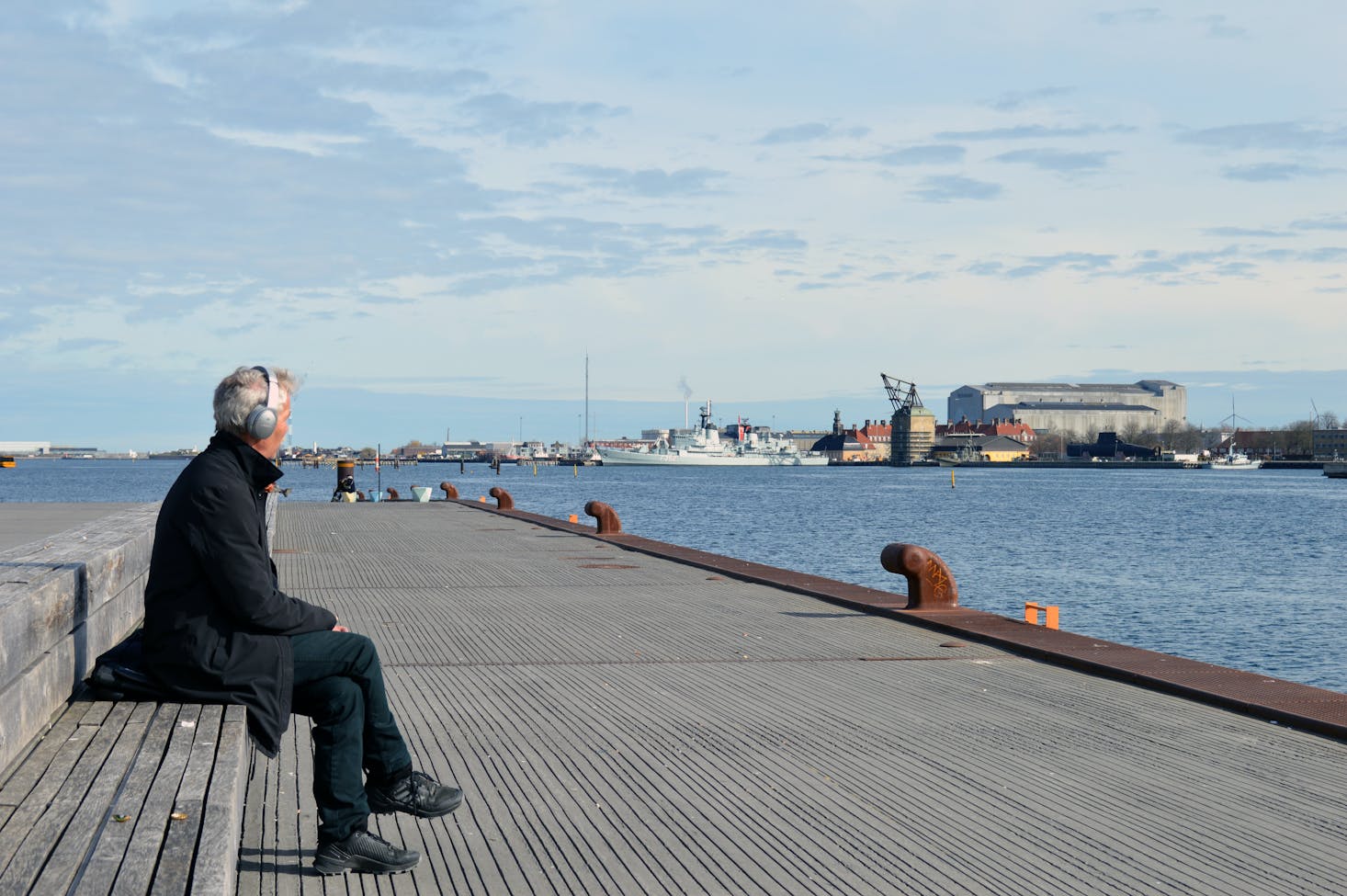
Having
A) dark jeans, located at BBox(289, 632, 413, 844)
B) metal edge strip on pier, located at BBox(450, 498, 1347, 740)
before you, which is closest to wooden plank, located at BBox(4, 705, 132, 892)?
dark jeans, located at BBox(289, 632, 413, 844)

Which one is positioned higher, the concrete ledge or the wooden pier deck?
the concrete ledge

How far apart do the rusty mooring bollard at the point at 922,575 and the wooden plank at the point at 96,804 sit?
9.43 meters

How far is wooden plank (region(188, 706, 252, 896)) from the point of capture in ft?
11.9

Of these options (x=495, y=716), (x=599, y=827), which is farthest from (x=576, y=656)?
(x=599, y=827)

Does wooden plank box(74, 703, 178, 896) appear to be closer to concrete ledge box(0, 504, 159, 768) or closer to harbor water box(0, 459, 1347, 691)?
concrete ledge box(0, 504, 159, 768)

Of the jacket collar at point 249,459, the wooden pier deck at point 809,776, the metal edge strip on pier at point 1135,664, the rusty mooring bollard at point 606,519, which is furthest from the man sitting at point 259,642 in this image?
the rusty mooring bollard at point 606,519

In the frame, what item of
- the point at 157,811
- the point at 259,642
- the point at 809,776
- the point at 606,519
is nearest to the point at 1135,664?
the point at 809,776

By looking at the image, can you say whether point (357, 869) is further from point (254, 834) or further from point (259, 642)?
point (259, 642)

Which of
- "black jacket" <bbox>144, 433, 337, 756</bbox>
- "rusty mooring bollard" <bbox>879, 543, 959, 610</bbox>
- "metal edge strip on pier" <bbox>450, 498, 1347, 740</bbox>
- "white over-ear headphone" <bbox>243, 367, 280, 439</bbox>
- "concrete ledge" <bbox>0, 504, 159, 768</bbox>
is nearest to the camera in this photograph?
"concrete ledge" <bbox>0, 504, 159, 768</bbox>

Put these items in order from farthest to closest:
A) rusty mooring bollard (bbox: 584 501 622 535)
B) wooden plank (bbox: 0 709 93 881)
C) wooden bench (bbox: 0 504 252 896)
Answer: rusty mooring bollard (bbox: 584 501 622 535)
wooden plank (bbox: 0 709 93 881)
wooden bench (bbox: 0 504 252 896)

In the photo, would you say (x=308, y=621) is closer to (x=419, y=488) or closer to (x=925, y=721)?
(x=925, y=721)

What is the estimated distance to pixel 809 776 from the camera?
23.1 ft

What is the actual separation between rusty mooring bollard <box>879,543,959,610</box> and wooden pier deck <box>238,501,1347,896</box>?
4.28ft

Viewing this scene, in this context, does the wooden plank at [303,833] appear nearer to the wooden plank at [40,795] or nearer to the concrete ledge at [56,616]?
the wooden plank at [40,795]
